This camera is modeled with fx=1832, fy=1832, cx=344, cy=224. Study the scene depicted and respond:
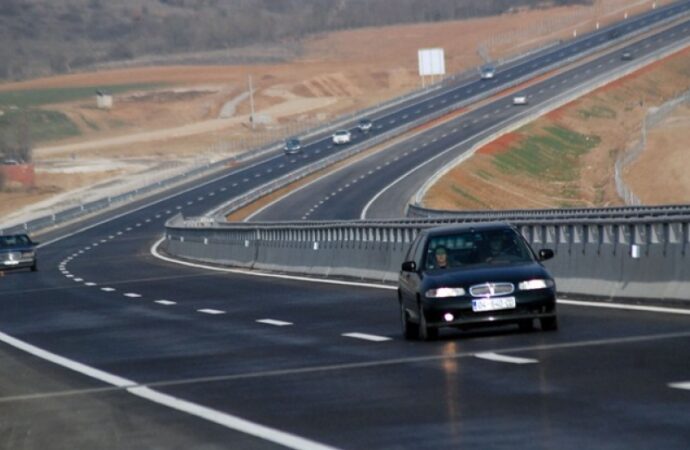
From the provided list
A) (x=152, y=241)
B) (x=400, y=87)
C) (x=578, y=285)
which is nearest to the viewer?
(x=578, y=285)

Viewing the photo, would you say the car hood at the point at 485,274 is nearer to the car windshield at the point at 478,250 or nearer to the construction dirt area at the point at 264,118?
the car windshield at the point at 478,250

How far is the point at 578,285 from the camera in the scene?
26062 millimetres

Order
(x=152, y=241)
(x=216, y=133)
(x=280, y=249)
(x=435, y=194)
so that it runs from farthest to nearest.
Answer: (x=216, y=133) < (x=435, y=194) < (x=152, y=241) < (x=280, y=249)

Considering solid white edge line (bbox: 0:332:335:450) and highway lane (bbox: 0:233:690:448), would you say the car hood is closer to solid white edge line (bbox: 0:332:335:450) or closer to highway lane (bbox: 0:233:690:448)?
highway lane (bbox: 0:233:690:448)

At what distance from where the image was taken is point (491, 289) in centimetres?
1903

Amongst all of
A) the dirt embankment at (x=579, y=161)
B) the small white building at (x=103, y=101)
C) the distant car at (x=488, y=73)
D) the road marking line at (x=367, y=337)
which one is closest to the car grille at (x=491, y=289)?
the road marking line at (x=367, y=337)

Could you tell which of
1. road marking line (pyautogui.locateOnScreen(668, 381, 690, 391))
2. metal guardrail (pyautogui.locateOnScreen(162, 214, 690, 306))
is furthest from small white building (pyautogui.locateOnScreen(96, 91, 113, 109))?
road marking line (pyautogui.locateOnScreen(668, 381, 690, 391))

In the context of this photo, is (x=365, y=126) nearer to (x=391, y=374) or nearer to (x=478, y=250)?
(x=478, y=250)

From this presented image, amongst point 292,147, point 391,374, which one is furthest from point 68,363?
point 292,147

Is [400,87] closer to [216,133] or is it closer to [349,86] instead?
[349,86]

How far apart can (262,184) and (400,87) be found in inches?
2911

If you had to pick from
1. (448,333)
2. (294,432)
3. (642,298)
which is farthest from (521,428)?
(642,298)

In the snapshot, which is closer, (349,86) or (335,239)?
(335,239)

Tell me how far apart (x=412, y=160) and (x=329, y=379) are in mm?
87138
